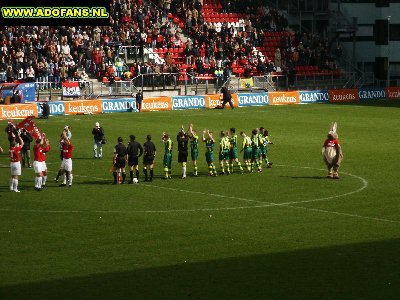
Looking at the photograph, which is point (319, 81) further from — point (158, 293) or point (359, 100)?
point (158, 293)

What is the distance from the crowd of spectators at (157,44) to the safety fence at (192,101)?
141 inches

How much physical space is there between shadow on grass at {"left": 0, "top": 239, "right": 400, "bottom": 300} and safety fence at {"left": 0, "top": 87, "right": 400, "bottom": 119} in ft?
148

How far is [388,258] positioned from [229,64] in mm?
60853

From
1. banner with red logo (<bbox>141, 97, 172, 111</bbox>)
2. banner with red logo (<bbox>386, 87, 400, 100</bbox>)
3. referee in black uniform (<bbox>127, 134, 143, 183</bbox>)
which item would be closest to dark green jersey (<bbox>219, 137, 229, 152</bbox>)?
referee in black uniform (<bbox>127, 134, 143, 183</bbox>)

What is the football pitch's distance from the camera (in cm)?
2336

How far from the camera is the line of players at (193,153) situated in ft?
134

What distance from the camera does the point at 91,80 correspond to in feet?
257

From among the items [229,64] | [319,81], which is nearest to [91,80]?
[229,64]

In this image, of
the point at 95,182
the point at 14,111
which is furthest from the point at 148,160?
the point at 14,111

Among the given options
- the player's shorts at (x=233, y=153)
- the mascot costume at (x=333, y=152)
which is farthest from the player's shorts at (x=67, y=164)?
the mascot costume at (x=333, y=152)

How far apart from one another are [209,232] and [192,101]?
158ft

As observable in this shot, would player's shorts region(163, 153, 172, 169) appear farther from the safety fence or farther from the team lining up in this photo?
the safety fence

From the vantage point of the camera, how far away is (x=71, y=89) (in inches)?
2960

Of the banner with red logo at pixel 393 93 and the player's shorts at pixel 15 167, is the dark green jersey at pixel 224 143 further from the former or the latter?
the banner with red logo at pixel 393 93
